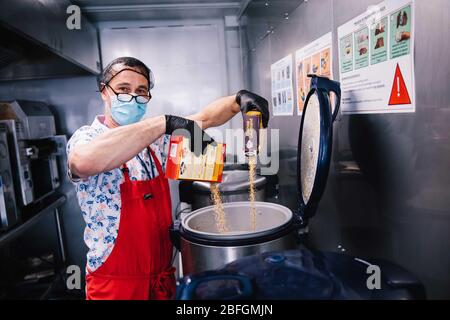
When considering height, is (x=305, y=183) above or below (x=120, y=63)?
below

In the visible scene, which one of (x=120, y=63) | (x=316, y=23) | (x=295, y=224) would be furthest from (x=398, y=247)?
(x=120, y=63)

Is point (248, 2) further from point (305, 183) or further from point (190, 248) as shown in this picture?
point (190, 248)

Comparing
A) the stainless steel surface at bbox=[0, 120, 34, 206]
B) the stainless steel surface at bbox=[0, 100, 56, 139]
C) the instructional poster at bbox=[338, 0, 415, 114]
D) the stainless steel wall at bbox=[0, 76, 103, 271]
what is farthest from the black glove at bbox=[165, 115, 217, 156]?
the stainless steel wall at bbox=[0, 76, 103, 271]

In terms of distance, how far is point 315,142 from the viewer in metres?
0.89

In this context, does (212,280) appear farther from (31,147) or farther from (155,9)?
(31,147)

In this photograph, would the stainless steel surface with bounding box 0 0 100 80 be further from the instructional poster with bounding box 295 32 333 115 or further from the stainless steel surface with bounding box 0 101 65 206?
the instructional poster with bounding box 295 32 333 115

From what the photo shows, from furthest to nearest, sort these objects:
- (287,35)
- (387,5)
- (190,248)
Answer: (287,35) < (190,248) < (387,5)

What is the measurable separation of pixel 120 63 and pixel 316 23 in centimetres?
78

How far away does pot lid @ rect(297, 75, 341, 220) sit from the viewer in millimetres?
→ 777

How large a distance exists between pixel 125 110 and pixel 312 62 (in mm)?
779

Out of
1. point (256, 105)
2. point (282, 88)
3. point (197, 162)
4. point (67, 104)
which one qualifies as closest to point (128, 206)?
point (197, 162)

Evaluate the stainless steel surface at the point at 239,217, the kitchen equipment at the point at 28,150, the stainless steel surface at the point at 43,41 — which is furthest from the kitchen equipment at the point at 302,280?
the kitchen equipment at the point at 28,150

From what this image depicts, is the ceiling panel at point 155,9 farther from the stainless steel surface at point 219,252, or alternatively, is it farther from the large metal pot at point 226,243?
the stainless steel surface at point 219,252

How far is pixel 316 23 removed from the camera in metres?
1.27
